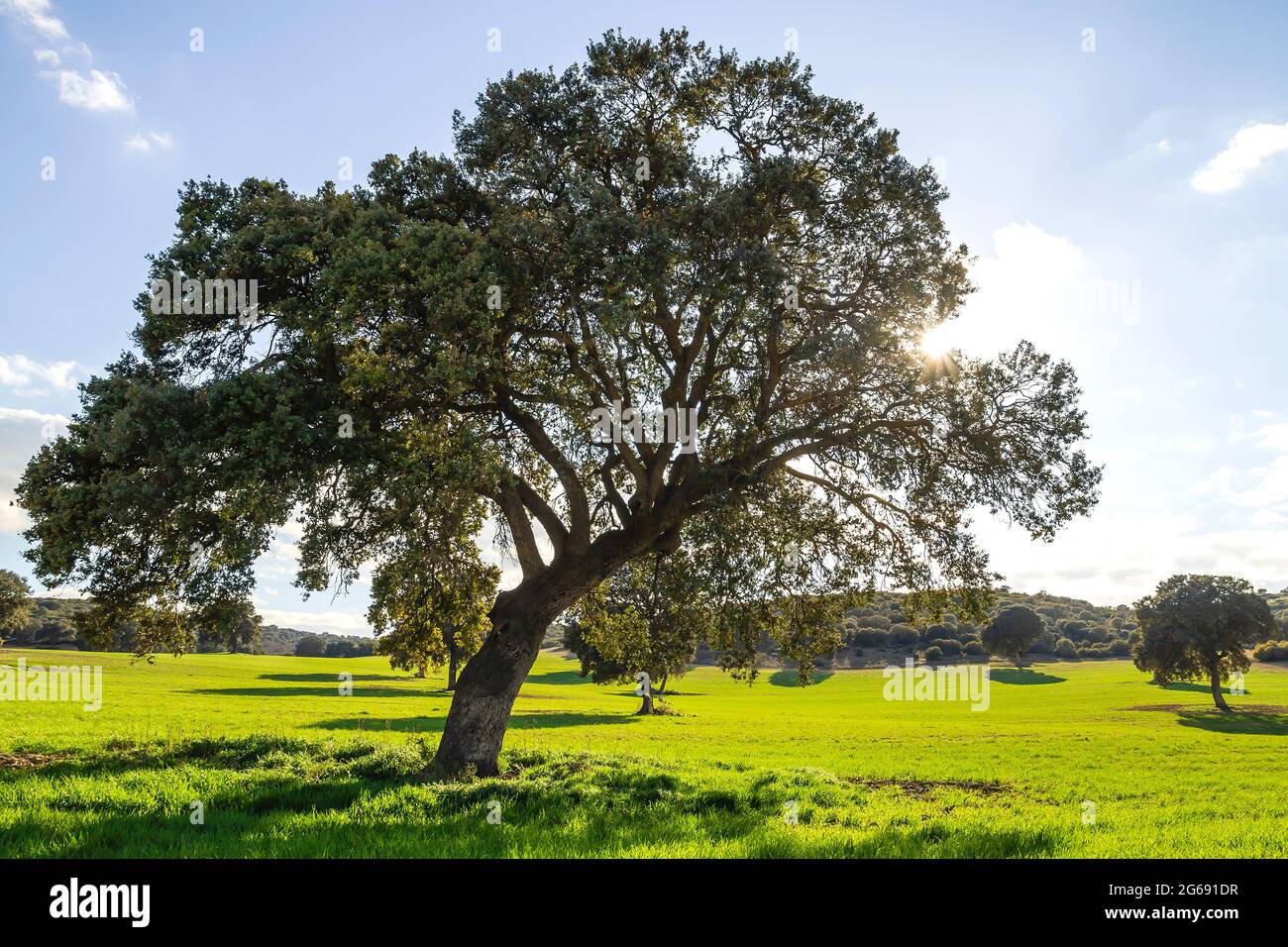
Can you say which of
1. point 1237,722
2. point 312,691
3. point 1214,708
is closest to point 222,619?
point 312,691

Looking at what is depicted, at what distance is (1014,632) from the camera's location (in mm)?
123375

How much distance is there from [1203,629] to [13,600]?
109661 millimetres

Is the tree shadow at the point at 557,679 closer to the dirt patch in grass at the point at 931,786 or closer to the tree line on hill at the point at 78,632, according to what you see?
the tree line on hill at the point at 78,632

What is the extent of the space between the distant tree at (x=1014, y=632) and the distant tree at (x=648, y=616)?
118 m

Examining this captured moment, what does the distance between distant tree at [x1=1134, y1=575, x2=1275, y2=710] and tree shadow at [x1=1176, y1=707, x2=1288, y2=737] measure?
3.91 metres

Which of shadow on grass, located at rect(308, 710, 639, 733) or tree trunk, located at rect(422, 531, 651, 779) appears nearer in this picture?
tree trunk, located at rect(422, 531, 651, 779)

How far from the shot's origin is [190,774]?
1439 centimetres

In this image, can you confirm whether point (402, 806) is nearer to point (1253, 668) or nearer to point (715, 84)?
point (715, 84)

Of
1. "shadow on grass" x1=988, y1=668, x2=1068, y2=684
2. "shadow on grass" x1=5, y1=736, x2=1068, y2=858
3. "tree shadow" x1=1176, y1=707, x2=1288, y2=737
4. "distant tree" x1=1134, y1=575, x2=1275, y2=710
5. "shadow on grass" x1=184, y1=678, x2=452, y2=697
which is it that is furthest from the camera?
"shadow on grass" x1=988, y1=668, x2=1068, y2=684

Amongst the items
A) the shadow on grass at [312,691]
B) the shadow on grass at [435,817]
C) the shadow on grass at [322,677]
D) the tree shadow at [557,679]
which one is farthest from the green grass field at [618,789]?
the tree shadow at [557,679]

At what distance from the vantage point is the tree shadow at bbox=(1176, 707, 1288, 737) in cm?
4959

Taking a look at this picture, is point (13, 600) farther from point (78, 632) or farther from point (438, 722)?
point (78, 632)

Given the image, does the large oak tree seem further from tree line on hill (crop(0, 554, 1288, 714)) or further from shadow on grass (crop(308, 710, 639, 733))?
shadow on grass (crop(308, 710, 639, 733))

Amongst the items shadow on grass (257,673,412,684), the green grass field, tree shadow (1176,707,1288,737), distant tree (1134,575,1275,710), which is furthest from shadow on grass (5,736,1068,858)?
shadow on grass (257,673,412,684)
